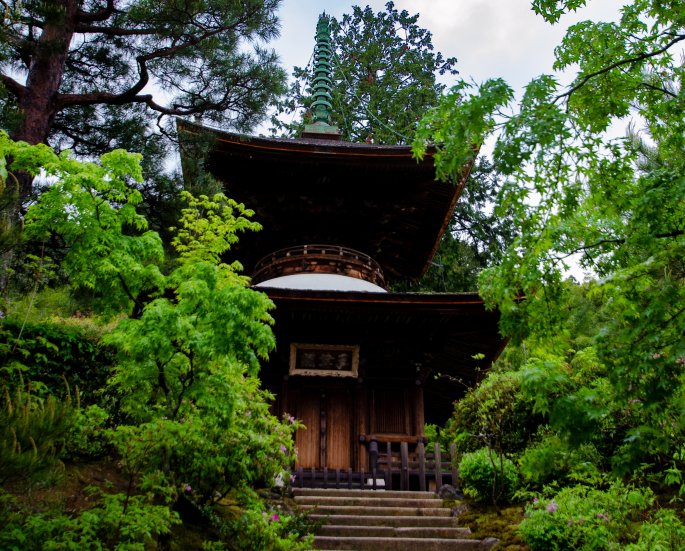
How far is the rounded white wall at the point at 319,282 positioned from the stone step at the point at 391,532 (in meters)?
4.97

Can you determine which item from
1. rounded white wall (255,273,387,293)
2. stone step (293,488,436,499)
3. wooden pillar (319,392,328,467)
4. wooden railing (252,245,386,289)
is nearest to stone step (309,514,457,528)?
stone step (293,488,436,499)

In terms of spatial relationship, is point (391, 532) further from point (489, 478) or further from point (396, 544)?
point (489, 478)

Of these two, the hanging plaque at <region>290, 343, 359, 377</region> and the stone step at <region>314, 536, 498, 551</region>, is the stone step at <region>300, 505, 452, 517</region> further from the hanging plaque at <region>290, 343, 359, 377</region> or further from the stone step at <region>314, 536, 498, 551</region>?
the hanging plaque at <region>290, 343, 359, 377</region>

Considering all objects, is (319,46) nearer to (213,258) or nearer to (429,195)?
(429,195)

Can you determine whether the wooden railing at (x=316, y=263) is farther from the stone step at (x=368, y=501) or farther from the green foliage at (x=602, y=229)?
the green foliage at (x=602, y=229)

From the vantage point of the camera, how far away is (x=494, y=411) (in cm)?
872

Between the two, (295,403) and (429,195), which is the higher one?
(429,195)

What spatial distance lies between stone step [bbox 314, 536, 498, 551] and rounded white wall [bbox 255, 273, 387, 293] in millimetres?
5241

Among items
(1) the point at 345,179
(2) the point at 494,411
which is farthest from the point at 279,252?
(2) the point at 494,411

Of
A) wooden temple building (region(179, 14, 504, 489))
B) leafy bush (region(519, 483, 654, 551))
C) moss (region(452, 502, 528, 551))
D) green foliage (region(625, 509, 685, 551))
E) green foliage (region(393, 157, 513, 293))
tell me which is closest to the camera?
green foliage (region(625, 509, 685, 551))

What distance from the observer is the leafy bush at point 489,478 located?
783cm

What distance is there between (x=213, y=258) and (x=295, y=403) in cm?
551

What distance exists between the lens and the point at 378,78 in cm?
2517

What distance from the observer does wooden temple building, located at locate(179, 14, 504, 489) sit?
1013 cm
